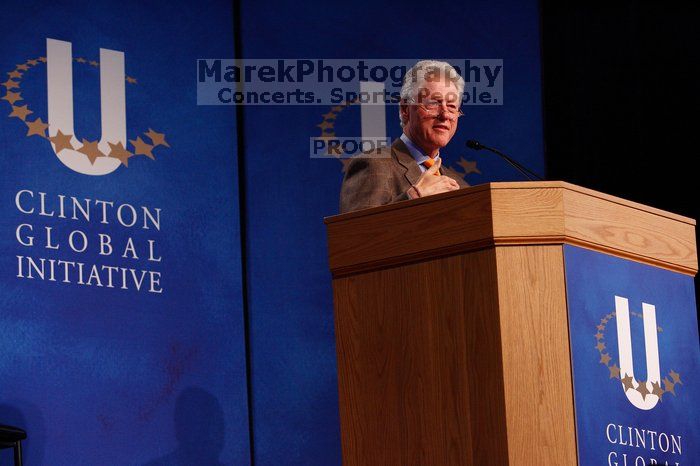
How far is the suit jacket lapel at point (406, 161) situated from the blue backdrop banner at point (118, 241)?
1.28 meters

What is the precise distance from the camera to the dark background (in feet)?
17.1

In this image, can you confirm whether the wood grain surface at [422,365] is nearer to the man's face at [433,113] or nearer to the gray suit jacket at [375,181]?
the gray suit jacket at [375,181]

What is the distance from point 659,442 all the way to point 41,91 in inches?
106

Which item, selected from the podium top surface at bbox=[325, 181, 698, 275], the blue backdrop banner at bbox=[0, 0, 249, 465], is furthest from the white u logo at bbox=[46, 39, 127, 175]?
the podium top surface at bbox=[325, 181, 698, 275]

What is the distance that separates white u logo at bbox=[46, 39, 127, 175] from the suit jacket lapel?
1.35 meters

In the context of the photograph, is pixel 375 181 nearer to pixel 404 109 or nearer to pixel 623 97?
pixel 404 109

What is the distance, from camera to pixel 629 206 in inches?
108

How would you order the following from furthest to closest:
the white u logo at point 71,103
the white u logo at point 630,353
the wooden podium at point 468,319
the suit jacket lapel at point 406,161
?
1. the white u logo at point 71,103
2. the suit jacket lapel at point 406,161
3. the white u logo at point 630,353
4. the wooden podium at point 468,319

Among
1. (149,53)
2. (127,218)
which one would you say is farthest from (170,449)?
(149,53)

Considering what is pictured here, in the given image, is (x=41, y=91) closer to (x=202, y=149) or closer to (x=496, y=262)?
(x=202, y=149)

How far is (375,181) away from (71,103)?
1581 mm

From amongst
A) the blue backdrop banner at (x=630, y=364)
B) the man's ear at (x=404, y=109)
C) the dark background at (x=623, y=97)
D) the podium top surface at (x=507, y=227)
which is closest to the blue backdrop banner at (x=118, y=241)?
→ the man's ear at (x=404, y=109)

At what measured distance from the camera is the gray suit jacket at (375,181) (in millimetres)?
3316

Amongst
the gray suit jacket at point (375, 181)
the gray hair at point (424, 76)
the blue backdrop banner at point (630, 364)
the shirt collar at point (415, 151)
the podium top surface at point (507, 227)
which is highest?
the gray hair at point (424, 76)
